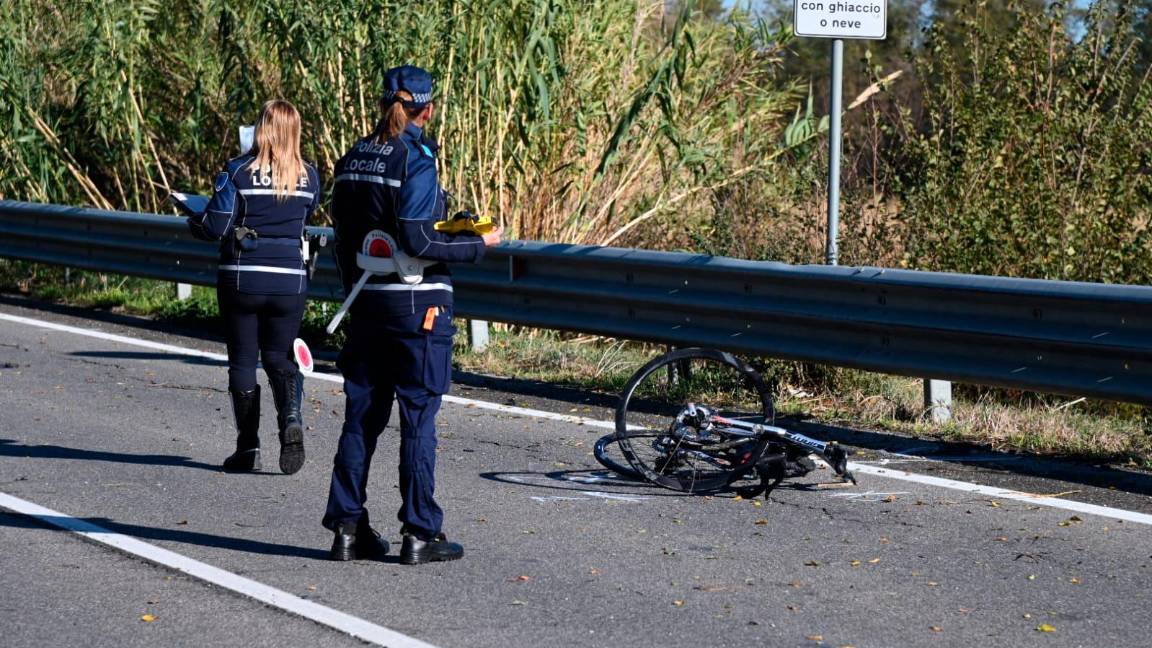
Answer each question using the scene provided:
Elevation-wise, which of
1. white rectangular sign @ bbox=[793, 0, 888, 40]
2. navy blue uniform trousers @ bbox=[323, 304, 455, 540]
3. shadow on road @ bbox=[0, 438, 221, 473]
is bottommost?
shadow on road @ bbox=[0, 438, 221, 473]

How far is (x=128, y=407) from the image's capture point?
9.29 m

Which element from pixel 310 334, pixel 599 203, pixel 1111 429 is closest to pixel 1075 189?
pixel 1111 429

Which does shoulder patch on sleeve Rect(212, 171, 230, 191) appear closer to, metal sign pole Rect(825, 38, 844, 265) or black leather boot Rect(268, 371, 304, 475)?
black leather boot Rect(268, 371, 304, 475)

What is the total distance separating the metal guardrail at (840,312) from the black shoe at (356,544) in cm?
345

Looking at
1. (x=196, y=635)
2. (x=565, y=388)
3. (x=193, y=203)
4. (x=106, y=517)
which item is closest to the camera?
(x=196, y=635)

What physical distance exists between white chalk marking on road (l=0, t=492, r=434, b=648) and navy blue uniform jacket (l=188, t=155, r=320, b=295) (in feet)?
4.70

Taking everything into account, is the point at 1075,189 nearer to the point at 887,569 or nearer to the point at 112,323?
the point at 887,569

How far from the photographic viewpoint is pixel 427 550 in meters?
6.00

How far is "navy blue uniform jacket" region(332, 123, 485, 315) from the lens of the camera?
5.76 metres

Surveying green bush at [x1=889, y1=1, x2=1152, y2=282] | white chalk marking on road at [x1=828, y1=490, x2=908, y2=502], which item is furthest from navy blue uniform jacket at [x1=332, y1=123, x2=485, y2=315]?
green bush at [x1=889, y1=1, x2=1152, y2=282]

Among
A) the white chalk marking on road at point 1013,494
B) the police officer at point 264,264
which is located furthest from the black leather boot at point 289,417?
the white chalk marking on road at point 1013,494

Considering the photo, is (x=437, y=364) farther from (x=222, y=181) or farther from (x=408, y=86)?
(x=222, y=181)

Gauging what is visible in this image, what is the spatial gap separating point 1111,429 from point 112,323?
308 inches

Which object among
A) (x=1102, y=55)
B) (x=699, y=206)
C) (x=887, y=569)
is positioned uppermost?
(x=1102, y=55)
